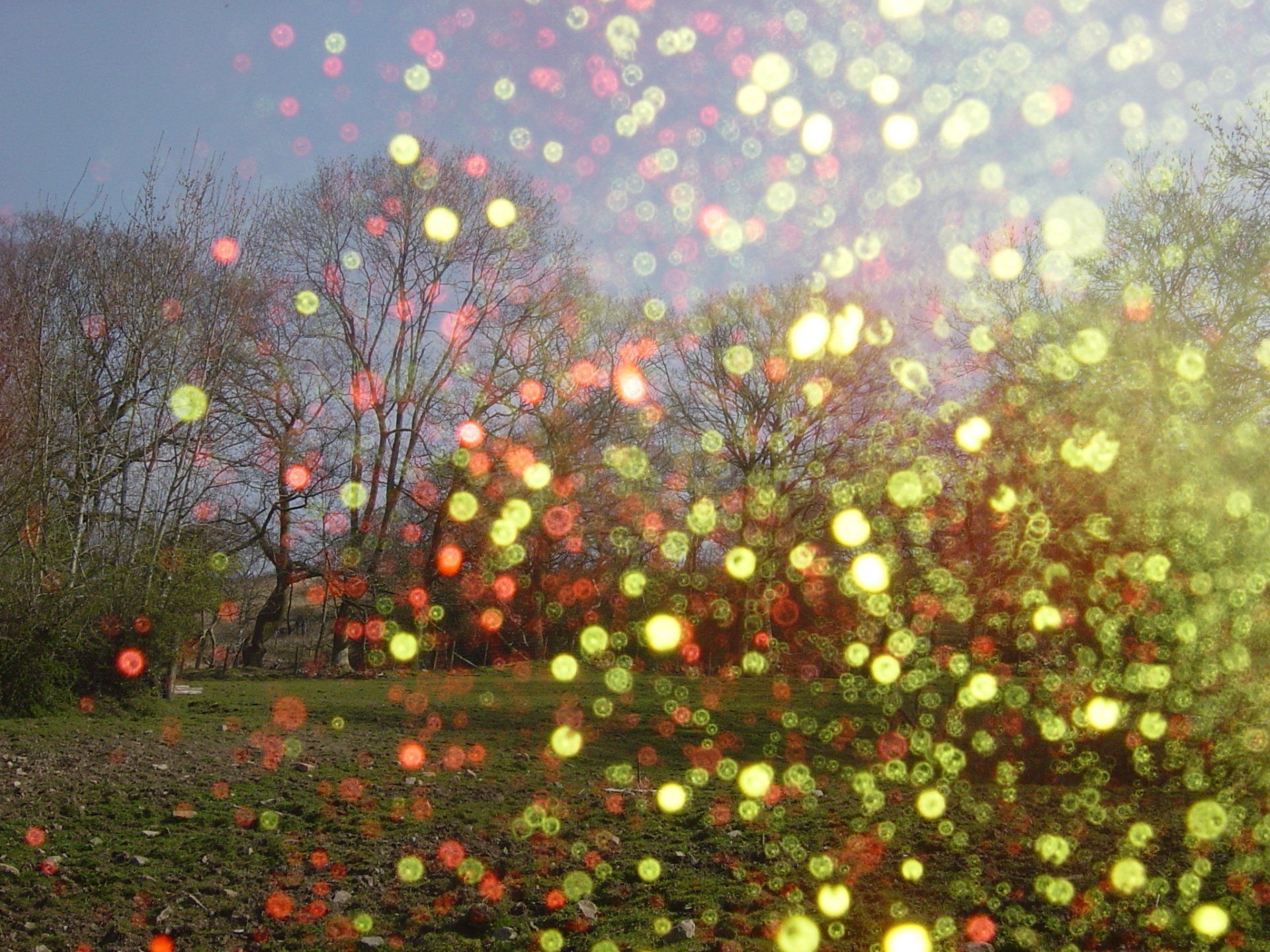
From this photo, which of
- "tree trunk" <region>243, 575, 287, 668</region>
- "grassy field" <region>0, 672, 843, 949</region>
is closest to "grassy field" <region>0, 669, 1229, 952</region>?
"grassy field" <region>0, 672, 843, 949</region>

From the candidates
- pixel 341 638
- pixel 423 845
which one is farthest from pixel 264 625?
pixel 423 845

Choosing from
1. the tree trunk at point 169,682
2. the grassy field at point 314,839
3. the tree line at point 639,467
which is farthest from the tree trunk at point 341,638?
the grassy field at point 314,839

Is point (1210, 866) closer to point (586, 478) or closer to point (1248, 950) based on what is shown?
point (1248, 950)

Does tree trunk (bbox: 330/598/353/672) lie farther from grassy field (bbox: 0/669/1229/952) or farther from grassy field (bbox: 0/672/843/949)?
grassy field (bbox: 0/669/1229/952)

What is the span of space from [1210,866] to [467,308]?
58.4 ft

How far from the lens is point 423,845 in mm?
4902

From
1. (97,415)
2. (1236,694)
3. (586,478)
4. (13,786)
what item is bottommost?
(13,786)

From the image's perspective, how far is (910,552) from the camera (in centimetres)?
1379

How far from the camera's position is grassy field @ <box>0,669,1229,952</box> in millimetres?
3719

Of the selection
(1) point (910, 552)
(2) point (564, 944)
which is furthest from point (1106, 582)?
(1) point (910, 552)

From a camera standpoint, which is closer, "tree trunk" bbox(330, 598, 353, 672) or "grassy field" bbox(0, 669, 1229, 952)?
"grassy field" bbox(0, 669, 1229, 952)

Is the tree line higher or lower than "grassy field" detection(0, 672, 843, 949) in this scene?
higher

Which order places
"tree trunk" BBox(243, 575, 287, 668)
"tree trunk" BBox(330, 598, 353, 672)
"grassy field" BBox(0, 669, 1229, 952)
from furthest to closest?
"tree trunk" BBox(243, 575, 287, 668) → "tree trunk" BBox(330, 598, 353, 672) → "grassy field" BBox(0, 669, 1229, 952)

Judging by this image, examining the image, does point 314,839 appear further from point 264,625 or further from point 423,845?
point 264,625
